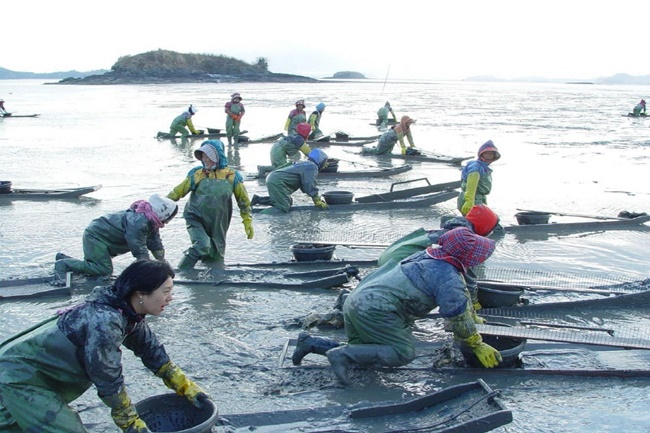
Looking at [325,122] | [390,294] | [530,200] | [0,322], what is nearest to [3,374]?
[390,294]

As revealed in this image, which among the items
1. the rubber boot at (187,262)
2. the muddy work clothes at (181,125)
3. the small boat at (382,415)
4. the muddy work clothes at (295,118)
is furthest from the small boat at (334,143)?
the small boat at (382,415)

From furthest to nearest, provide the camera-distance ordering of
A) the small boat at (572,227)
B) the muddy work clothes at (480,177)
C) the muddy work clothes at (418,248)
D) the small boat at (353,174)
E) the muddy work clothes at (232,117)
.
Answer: the muddy work clothes at (232,117), the small boat at (353,174), the small boat at (572,227), the muddy work clothes at (480,177), the muddy work clothes at (418,248)

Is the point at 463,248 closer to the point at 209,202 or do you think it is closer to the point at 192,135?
the point at 209,202

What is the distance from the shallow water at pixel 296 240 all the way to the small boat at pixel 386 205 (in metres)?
0.17

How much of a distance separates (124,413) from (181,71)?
100 meters

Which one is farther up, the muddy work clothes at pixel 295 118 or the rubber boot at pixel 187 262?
the muddy work clothes at pixel 295 118

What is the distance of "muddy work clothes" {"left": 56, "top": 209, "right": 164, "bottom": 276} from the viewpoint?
22.0 ft

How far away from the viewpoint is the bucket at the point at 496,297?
612 cm

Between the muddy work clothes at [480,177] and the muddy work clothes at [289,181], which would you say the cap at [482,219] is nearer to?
the muddy work clothes at [480,177]

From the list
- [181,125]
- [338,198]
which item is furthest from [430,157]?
[181,125]

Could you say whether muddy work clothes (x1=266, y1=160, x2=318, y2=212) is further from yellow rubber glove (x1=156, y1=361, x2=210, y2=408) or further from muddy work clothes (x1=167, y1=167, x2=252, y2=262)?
yellow rubber glove (x1=156, y1=361, x2=210, y2=408)

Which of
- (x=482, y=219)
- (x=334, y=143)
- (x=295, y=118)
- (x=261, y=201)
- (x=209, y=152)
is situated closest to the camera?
(x=482, y=219)

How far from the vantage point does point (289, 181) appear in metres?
10.9

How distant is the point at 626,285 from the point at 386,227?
12.9ft
